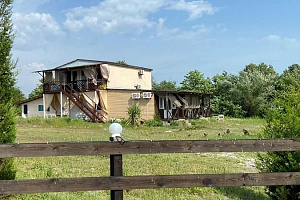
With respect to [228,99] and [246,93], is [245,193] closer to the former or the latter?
[246,93]

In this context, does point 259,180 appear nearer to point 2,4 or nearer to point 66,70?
point 2,4

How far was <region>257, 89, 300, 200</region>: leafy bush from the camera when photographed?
4.41 metres

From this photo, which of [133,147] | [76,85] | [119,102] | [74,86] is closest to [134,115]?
[119,102]

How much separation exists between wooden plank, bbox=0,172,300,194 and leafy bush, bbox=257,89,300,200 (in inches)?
47.2

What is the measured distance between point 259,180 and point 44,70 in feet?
96.4

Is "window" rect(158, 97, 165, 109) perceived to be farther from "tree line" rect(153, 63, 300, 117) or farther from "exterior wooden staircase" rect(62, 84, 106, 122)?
"tree line" rect(153, 63, 300, 117)

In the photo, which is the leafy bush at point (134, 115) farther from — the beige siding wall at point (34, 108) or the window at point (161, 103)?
the beige siding wall at point (34, 108)

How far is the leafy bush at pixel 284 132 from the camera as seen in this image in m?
4.41

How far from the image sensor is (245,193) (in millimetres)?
5496

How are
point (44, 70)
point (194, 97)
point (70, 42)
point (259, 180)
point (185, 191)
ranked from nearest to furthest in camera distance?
point (259, 180) < point (185, 191) < point (70, 42) < point (44, 70) < point (194, 97)

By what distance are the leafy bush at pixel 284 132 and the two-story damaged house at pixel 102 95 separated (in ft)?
69.5

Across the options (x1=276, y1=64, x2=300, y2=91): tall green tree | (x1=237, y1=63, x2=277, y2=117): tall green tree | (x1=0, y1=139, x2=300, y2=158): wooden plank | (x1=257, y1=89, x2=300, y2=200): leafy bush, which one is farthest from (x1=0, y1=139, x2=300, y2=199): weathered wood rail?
(x1=237, y1=63, x2=277, y2=117): tall green tree

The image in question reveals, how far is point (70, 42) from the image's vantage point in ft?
63.8

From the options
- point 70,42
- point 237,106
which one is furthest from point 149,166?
point 237,106
